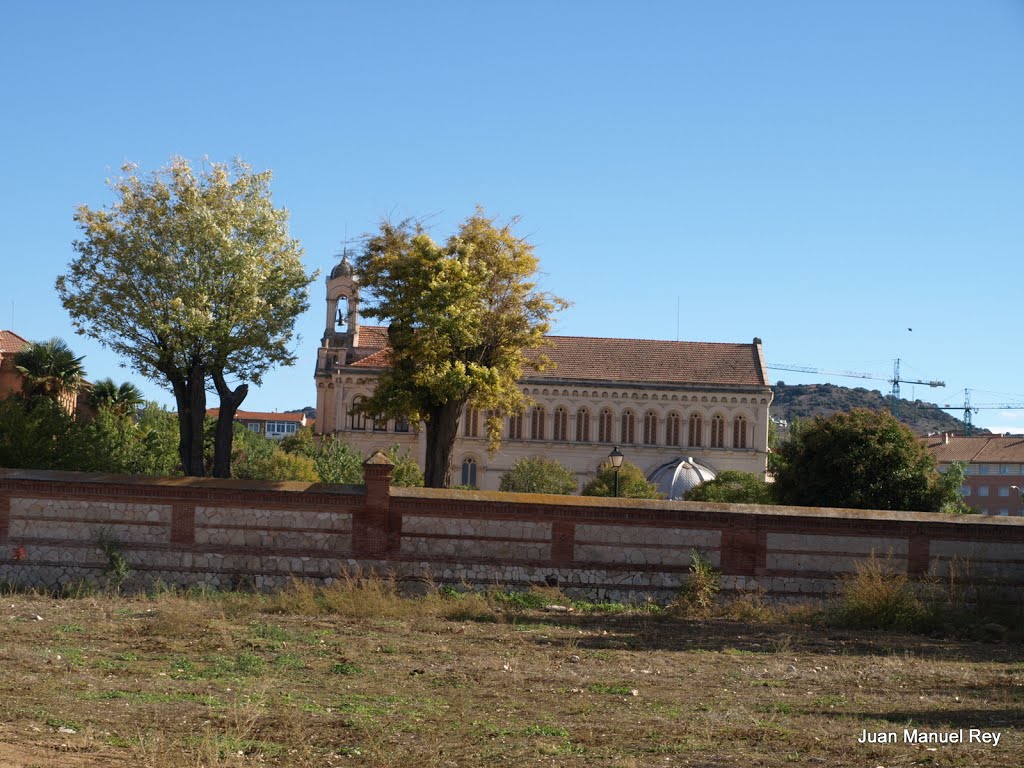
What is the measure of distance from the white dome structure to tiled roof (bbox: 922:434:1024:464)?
47303mm

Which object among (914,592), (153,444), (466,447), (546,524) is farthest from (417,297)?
(466,447)

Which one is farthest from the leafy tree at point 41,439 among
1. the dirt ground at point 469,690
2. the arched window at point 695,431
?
the arched window at point 695,431

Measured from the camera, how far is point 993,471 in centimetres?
12281

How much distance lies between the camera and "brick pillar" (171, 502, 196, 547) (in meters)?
22.8

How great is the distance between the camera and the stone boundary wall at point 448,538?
22.8 metres

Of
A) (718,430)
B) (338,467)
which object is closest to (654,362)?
(718,430)

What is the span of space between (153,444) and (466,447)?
133 feet

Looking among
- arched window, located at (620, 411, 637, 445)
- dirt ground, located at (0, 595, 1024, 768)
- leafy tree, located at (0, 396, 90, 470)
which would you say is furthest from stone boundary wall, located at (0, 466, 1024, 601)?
arched window, located at (620, 411, 637, 445)

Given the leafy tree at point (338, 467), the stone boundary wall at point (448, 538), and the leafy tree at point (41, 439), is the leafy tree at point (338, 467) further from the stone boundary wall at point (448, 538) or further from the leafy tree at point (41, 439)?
the stone boundary wall at point (448, 538)

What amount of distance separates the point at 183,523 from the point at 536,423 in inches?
2619

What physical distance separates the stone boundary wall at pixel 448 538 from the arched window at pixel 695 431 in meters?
65.6

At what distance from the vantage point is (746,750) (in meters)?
10.2

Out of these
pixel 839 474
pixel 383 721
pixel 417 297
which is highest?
pixel 417 297

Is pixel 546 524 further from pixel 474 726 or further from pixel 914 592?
pixel 474 726
